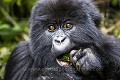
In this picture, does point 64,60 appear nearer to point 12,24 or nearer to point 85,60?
point 85,60

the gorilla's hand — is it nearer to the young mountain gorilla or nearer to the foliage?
the young mountain gorilla

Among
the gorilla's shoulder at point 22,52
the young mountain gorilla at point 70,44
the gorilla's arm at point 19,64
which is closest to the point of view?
the young mountain gorilla at point 70,44

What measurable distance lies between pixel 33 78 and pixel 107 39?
107cm

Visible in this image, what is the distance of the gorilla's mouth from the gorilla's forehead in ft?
1.50

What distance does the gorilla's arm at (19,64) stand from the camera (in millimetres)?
4879

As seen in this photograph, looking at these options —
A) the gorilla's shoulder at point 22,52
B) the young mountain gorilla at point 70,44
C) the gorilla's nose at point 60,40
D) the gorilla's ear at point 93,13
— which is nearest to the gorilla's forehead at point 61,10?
the young mountain gorilla at point 70,44

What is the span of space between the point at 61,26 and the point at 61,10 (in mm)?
199

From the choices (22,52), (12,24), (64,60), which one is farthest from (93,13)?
(12,24)

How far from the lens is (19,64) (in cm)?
500

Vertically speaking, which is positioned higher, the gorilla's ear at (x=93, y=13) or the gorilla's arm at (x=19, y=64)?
the gorilla's ear at (x=93, y=13)

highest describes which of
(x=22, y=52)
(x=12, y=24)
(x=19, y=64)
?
(x=12, y=24)

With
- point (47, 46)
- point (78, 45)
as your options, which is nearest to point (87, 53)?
point (78, 45)

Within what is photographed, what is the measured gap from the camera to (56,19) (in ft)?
15.1

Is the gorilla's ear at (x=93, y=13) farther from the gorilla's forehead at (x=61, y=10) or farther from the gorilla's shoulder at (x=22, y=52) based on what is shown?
the gorilla's shoulder at (x=22, y=52)
